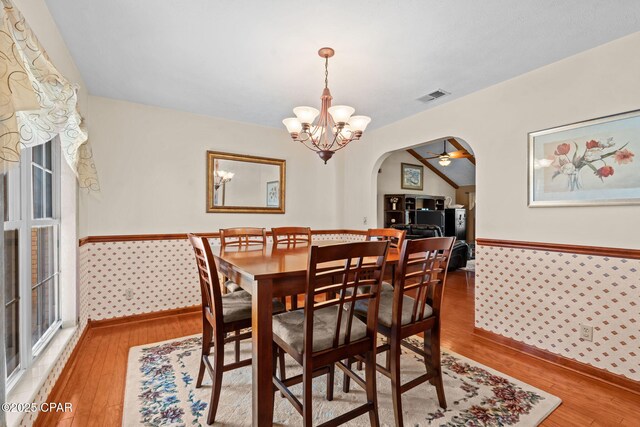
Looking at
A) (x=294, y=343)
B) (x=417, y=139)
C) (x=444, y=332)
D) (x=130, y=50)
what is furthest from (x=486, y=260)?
(x=130, y=50)

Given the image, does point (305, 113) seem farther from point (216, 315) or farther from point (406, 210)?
point (406, 210)

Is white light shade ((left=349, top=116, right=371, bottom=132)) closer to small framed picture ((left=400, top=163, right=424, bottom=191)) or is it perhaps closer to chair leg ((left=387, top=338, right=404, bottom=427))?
chair leg ((left=387, top=338, right=404, bottom=427))

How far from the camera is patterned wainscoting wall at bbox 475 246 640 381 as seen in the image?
6.51 feet

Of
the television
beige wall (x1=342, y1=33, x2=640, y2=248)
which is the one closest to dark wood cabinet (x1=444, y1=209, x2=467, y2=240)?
the television

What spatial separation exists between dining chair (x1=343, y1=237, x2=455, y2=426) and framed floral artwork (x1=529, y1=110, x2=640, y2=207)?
1.25 meters

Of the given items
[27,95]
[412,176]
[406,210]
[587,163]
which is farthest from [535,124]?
[412,176]

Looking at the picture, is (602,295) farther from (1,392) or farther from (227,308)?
(1,392)

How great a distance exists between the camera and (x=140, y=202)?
322 cm

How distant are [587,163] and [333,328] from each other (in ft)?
7.23

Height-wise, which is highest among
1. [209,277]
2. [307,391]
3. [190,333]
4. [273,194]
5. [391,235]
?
[273,194]

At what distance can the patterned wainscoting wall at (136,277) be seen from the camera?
2.96m

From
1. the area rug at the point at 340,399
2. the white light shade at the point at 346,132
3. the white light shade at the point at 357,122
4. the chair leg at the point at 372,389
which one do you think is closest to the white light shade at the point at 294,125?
the white light shade at the point at 346,132

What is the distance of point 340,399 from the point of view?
6.01 ft

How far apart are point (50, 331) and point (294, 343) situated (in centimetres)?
194
